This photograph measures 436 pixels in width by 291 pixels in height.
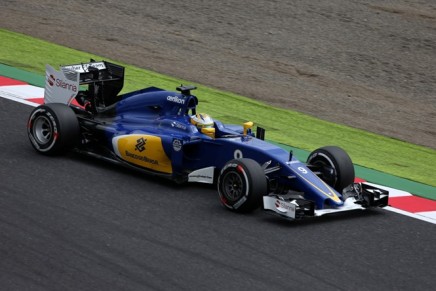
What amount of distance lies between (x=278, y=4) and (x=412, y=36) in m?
3.20

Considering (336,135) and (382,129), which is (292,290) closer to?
(336,135)

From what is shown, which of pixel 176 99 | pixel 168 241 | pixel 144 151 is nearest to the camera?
pixel 168 241

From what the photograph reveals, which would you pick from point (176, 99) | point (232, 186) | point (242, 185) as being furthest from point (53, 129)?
point (242, 185)

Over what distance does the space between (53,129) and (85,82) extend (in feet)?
3.35

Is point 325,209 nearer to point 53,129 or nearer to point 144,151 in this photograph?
point 144,151

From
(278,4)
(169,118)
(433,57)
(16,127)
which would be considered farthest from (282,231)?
(278,4)

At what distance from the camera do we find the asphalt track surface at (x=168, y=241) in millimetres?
8469

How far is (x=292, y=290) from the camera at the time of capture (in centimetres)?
843

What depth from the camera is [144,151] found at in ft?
35.7

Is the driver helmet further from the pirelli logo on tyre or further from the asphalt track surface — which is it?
the asphalt track surface

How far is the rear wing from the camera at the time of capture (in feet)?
38.8

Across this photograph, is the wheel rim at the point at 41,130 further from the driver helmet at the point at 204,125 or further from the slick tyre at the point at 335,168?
the slick tyre at the point at 335,168

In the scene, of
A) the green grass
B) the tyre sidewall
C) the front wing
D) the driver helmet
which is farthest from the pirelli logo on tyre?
the green grass

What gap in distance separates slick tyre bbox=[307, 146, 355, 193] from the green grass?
6.21 ft
